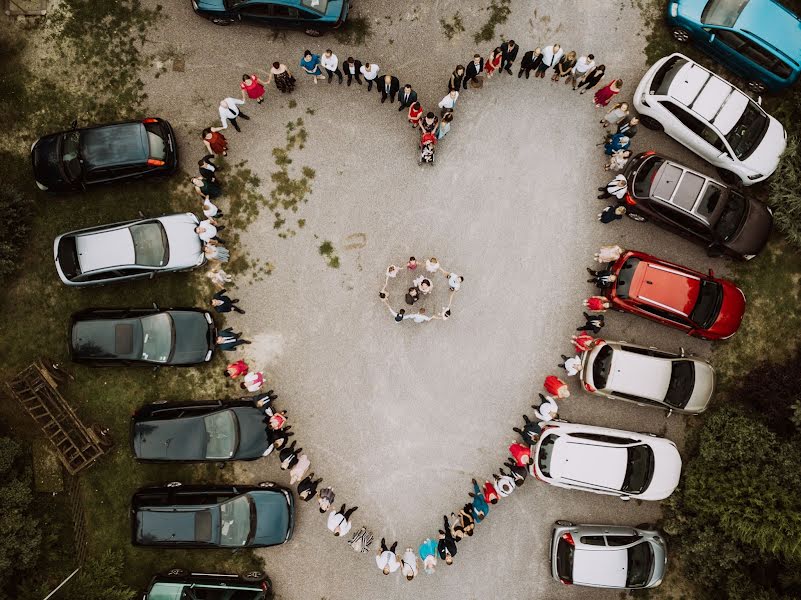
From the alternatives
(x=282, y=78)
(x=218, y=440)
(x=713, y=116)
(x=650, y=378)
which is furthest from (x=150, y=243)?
(x=713, y=116)

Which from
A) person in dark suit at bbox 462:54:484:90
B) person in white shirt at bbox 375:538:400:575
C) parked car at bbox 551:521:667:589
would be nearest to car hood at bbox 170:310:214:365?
person in white shirt at bbox 375:538:400:575

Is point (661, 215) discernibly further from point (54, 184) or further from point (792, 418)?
point (54, 184)

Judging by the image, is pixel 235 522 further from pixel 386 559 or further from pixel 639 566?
pixel 639 566

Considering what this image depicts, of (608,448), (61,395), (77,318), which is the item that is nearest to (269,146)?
(77,318)

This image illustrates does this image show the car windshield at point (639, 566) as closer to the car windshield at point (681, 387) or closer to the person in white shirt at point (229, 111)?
the car windshield at point (681, 387)

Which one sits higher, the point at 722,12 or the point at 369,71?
the point at 722,12
